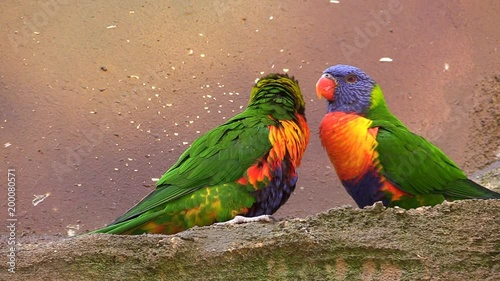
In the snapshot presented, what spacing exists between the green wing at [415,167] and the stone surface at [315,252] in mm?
615

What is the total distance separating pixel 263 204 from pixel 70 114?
5.48 ft

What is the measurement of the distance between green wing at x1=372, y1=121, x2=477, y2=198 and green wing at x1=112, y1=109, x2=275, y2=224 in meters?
0.48

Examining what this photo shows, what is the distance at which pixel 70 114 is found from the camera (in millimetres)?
4332

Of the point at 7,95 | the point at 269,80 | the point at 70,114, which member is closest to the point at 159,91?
the point at 70,114

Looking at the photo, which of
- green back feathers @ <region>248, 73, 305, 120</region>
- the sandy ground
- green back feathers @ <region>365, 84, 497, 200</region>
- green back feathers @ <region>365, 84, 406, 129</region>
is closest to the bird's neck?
green back feathers @ <region>365, 84, 406, 129</region>

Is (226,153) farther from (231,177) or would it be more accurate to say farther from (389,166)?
(389,166)

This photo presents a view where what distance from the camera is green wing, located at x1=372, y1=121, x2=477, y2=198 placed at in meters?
3.10

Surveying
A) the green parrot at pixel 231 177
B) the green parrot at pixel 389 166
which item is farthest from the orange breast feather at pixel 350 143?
the green parrot at pixel 231 177

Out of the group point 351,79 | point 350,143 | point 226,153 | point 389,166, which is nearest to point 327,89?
point 351,79

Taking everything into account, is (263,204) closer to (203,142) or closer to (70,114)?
(203,142)

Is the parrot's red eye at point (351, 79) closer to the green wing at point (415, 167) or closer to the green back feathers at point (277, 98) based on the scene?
the green back feathers at point (277, 98)

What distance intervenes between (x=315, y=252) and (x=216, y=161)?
815mm

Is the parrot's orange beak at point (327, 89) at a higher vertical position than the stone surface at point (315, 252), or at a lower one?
higher

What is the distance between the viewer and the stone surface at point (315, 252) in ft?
7.79
